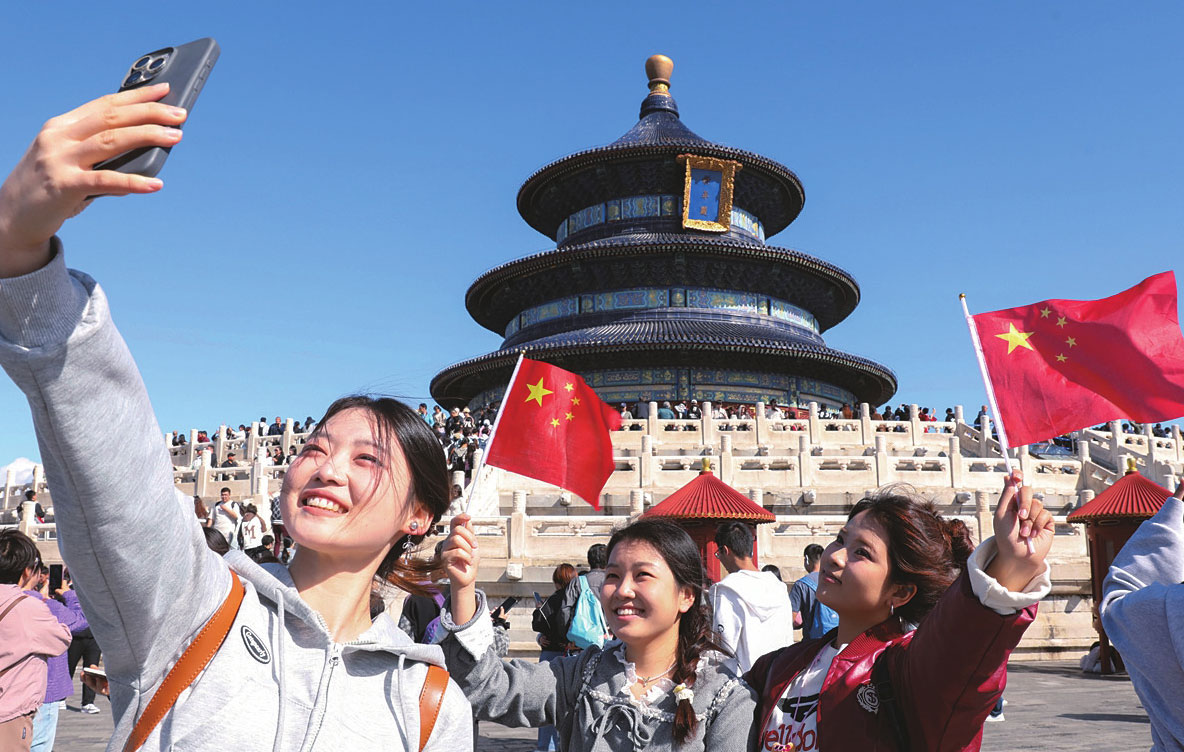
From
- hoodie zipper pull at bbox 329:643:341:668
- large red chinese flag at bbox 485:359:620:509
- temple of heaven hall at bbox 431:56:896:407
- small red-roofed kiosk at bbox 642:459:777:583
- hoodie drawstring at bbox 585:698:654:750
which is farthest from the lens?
temple of heaven hall at bbox 431:56:896:407

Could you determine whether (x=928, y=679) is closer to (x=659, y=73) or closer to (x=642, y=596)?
(x=642, y=596)

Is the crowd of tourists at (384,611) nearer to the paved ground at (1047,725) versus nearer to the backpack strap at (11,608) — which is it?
the backpack strap at (11,608)

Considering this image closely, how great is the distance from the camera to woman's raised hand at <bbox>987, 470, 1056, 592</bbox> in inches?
71.7

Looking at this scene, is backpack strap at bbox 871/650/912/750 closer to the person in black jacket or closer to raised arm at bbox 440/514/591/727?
raised arm at bbox 440/514/591/727

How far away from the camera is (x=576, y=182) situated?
3291 centimetres

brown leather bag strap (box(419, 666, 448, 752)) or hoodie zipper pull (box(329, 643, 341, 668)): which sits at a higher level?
hoodie zipper pull (box(329, 643, 341, 668))

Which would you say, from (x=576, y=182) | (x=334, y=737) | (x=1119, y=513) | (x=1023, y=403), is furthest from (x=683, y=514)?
(x=576, y=182)

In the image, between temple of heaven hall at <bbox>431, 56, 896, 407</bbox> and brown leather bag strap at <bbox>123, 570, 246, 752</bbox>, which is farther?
temple of heaven hall at <bbox>431, 56, 896, 407</bbox>

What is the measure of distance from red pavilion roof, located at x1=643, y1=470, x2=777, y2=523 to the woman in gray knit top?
6.34 metres

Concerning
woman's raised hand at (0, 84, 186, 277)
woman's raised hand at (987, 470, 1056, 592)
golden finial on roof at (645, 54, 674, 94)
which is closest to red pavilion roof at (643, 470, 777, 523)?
woman's raised hand at (987, 470, 1056, 592)

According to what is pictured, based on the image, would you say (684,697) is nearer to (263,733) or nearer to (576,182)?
(263,733)

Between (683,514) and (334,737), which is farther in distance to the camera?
(683,514)

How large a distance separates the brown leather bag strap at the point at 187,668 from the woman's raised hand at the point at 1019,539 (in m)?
1.41

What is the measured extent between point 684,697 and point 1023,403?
222 cm
